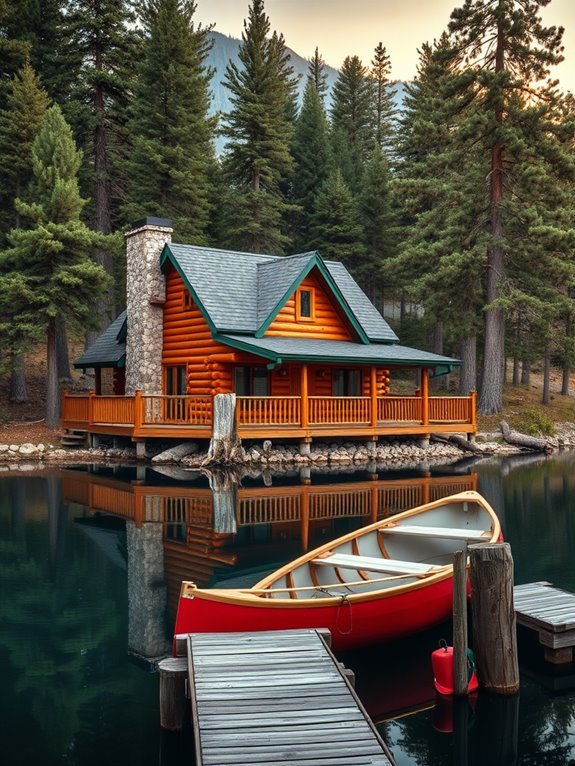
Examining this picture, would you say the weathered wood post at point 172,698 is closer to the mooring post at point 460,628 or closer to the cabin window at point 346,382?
the mooring post at point 460,628

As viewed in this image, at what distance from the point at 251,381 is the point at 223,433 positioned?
470cm

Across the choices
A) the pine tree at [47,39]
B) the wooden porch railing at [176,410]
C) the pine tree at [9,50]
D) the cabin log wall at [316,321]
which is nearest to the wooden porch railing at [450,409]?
the cabin log wall at [316,321]

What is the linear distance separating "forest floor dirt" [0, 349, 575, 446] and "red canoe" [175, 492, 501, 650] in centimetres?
2028

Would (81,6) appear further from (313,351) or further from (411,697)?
(411,697)

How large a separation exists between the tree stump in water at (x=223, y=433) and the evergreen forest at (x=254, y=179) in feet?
31.0

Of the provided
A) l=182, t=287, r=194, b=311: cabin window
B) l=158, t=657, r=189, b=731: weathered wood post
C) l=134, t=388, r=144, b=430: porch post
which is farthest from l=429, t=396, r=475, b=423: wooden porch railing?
l=158, t=657, r=189, b=731: weathered wood post

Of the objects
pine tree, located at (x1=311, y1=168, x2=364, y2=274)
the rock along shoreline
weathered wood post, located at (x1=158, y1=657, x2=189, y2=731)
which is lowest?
the rock along shoreline

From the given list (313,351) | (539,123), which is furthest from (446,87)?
(313,351)

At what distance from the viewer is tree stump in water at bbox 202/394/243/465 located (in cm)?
2297

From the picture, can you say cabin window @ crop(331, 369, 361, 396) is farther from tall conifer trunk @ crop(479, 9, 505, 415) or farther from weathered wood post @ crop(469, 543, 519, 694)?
weathered wood post @ crop(469, 543, 519, 694)

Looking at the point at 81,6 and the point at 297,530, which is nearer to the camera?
the point at 297,530

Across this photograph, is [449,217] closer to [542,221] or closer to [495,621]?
[542,221]

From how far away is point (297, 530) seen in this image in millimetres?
14164

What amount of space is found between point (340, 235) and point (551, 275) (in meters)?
15.6
